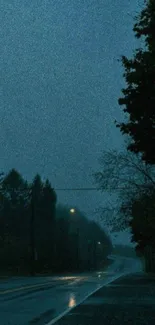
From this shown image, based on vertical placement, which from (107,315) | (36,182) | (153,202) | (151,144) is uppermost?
(36,182)

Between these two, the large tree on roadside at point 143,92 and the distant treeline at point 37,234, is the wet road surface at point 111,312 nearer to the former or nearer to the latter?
the large tree on roadside at point 143,92

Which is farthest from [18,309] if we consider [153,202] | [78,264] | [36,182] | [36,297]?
[36,182]

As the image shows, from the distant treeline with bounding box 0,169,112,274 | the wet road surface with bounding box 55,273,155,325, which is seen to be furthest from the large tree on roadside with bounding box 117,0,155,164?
the distant treeline with bounding box 0,169,112,274

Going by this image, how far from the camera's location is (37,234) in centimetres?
13488

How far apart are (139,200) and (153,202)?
7.98 feet

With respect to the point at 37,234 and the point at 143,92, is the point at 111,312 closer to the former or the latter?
the point at 143,92

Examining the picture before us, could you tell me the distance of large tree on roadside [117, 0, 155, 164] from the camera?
2123cm

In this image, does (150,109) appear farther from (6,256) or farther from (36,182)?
(36,182)

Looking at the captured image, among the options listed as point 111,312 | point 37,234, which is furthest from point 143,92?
point 37,234

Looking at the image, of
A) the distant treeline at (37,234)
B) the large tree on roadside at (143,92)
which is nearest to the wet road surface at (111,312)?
the large tree on roadside at (143,92)

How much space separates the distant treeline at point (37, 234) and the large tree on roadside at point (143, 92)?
54041 millimetres

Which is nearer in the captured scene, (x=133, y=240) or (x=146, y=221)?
(x=146, y=221)

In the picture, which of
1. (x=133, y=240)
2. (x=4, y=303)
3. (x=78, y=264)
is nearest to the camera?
(x=4, y=303)

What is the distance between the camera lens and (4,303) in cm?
2181
